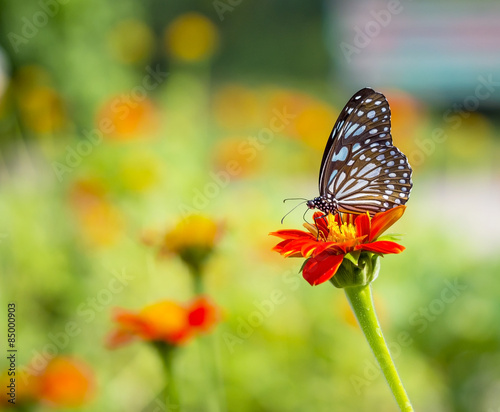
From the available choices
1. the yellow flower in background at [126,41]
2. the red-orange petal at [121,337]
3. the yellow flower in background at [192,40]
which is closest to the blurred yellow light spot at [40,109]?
the yellow flower in background at [126,41]

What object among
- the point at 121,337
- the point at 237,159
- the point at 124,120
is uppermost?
the point at 124,120

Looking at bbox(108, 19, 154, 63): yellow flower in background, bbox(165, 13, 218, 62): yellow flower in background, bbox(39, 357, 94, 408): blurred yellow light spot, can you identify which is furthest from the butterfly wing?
bbox(108, 19, 154, 63): yellow flower in background

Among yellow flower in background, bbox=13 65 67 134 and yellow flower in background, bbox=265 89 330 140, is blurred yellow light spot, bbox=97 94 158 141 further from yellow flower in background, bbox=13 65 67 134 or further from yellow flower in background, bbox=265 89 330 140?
yellow flower in background, bbox=265 89 330 140

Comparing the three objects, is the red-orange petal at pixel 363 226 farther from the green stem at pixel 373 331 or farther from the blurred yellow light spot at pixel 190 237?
the blurred yellow light spot at pixel 190 237

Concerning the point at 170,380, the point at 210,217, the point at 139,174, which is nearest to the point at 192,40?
the point at 139,174

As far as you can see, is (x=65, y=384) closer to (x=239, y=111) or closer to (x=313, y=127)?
(x=313, y=127)

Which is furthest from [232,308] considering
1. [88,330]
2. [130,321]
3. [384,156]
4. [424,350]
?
[384,156]
